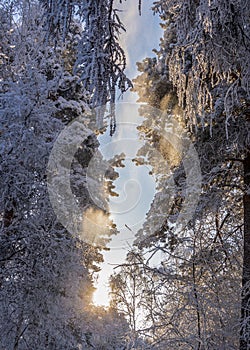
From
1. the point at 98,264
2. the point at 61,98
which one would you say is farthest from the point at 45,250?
the point at 98,264

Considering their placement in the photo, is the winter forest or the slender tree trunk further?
the slender tree trunk

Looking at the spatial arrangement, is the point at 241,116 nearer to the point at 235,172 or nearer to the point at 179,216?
the point at 235,172

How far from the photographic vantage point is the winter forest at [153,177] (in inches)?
146

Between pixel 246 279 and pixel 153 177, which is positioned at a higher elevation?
pixel 153 177

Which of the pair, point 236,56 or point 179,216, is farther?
point 179,216

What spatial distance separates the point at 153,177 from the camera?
891 cm

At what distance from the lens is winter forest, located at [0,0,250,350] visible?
370cm

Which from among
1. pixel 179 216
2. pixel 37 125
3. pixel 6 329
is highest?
pixel 37 125

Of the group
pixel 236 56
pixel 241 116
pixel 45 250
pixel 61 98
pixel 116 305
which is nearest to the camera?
pixel 236 56

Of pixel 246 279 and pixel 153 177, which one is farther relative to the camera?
pixel 153 177

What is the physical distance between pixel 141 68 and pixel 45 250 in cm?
481

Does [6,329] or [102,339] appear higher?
[102,339]

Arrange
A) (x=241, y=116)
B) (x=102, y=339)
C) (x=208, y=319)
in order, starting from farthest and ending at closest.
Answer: (x=102, y=339) → (x=241, y=116) → (x=208, y=319)

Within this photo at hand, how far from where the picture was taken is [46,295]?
7168 mm
